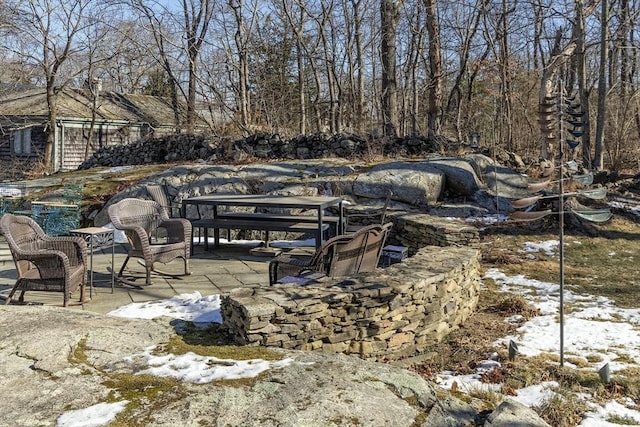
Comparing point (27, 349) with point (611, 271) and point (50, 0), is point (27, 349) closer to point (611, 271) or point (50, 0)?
point (611, 271)

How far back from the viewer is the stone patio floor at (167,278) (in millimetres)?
4988

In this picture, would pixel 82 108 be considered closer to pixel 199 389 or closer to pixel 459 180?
pixel 459 180

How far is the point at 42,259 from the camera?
4.40 metres

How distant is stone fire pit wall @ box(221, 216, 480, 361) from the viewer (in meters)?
3.62

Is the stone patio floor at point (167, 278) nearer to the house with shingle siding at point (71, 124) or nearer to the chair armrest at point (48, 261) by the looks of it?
the chair armrest at point (48, 261)

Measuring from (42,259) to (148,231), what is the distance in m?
1.96

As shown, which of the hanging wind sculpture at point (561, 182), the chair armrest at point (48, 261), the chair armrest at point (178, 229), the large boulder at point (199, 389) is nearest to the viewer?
the large boulder at point (199, 389)

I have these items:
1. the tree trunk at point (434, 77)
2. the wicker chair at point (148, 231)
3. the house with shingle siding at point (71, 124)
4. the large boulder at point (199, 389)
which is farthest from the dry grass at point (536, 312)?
the house with shingle siding at point (71, 124)

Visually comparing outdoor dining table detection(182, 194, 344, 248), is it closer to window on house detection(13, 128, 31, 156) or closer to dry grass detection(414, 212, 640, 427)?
dry grass detection(414, 212, 640, 427)

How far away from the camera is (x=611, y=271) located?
7.10 metres

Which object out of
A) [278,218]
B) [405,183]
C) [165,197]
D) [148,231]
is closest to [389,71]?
[405,183]

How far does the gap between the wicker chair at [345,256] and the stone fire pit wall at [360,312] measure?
257mm

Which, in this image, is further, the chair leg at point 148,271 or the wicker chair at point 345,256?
the chair leg at point 148,271

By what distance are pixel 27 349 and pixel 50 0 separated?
795 inches
